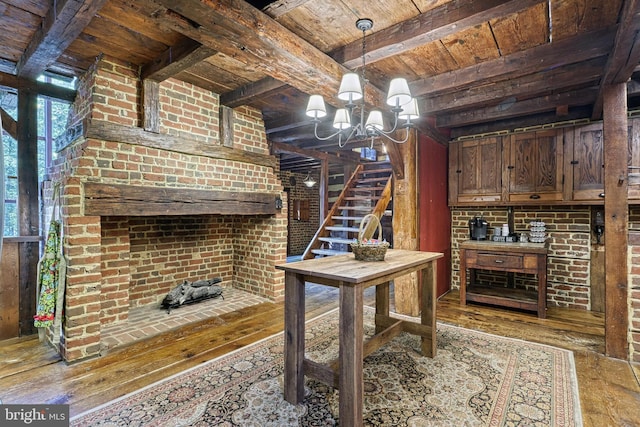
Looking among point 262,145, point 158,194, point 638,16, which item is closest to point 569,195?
point 638,16

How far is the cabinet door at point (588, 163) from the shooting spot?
11.7ft

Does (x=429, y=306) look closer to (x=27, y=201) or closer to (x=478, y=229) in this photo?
(x=478, y=229)

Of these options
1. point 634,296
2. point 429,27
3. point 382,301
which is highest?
point 429,27

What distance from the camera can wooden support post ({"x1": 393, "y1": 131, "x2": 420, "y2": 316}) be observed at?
376 cm

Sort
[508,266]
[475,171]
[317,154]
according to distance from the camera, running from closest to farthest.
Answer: [508,266]
[475,171]
[317,154]

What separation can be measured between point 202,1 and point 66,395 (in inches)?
99.8

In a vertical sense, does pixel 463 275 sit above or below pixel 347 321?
below

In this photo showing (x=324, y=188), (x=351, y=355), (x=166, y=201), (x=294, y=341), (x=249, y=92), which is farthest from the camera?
(x=324, y=188)

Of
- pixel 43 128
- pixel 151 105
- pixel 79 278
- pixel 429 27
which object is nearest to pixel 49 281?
pixel 79 278

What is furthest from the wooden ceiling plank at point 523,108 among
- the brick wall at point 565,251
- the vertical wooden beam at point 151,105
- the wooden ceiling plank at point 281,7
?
the vertical wooden beam at point 151,105

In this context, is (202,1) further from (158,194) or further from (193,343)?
(193,343)

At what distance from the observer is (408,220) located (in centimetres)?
377

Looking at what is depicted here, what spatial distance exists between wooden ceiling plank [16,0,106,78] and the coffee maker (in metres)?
4.38

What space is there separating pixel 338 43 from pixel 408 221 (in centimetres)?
210
